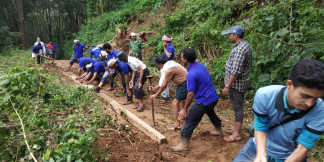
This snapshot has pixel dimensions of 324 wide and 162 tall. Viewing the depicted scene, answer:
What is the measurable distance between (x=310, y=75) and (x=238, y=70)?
222 cm

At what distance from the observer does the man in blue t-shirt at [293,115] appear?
132cm

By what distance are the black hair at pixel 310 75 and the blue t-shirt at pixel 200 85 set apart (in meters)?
1.98

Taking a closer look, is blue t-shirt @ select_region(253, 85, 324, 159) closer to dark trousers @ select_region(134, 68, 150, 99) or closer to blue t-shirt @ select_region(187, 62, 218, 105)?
blue t-shirt @ select_region(187, 62, 218, 105)

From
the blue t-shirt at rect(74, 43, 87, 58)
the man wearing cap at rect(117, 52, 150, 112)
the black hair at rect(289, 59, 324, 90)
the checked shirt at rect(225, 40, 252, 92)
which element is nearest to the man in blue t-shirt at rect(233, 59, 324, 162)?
the black hair at rect(289, 59, 324, 90)

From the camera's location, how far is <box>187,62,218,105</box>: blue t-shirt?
3320mm

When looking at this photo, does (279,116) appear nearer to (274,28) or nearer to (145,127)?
(145,127)

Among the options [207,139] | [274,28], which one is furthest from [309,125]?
[274,28]

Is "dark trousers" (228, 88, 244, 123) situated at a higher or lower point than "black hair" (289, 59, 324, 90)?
lower

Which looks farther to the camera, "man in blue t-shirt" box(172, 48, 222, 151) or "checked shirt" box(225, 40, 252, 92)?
"checked shirt" box(225, 40, 252, 92)

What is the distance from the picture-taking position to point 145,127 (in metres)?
4.02

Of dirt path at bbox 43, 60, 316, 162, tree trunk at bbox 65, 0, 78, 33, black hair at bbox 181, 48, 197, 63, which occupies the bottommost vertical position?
dirt path at bbox 43, 60, 316, 162

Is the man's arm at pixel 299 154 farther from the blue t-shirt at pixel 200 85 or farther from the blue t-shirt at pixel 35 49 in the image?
the blue t-shirt at pixel 35 49

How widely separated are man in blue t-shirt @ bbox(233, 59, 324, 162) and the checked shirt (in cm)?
188

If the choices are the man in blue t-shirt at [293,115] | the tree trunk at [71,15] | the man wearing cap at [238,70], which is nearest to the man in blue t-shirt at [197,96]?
the man wearing cap at [238,70]
